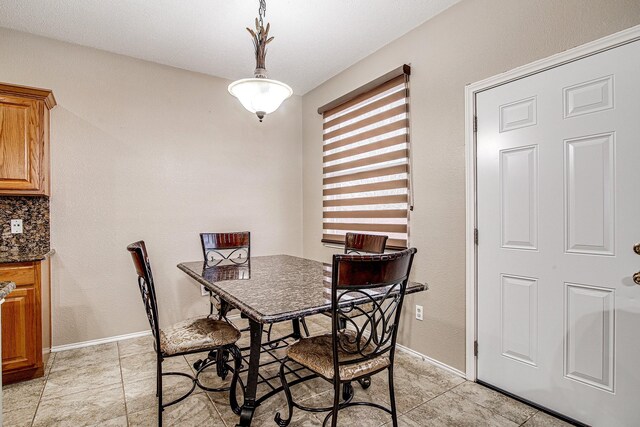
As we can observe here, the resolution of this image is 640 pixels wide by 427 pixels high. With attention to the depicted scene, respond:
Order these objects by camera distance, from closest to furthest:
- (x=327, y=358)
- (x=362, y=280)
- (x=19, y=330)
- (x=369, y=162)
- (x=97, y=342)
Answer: (x=362, y=280) → (x=327, y=358) → (x=19, y=330) → (x=97, y=342) → (x=369, y=162)

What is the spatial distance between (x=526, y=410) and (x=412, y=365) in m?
0.80

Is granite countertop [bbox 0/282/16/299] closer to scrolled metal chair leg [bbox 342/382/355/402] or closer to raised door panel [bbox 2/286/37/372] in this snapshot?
raised door panel [bbox 2/286/37/372]

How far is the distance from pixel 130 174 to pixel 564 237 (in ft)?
11.8

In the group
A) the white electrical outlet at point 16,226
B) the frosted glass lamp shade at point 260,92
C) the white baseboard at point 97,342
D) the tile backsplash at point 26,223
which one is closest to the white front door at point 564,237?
the frosted glass lamp shade at point 260,92

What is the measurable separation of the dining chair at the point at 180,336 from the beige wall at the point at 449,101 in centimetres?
154

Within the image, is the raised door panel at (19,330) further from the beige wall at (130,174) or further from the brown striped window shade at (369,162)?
the brown striped window shade at (369,162)

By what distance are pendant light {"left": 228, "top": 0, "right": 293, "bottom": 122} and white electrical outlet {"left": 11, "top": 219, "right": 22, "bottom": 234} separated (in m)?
2.23

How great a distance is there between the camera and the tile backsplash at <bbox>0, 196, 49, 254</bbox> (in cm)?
271

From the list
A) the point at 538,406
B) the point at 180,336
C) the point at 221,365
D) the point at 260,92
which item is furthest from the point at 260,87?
the point at 538,406

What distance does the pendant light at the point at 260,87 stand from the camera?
2.04m

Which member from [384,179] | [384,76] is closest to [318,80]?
[384,76]

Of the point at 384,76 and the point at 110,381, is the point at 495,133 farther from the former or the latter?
the point at 110,381

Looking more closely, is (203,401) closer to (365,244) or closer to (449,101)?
(365,244)

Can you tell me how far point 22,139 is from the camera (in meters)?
2.53
